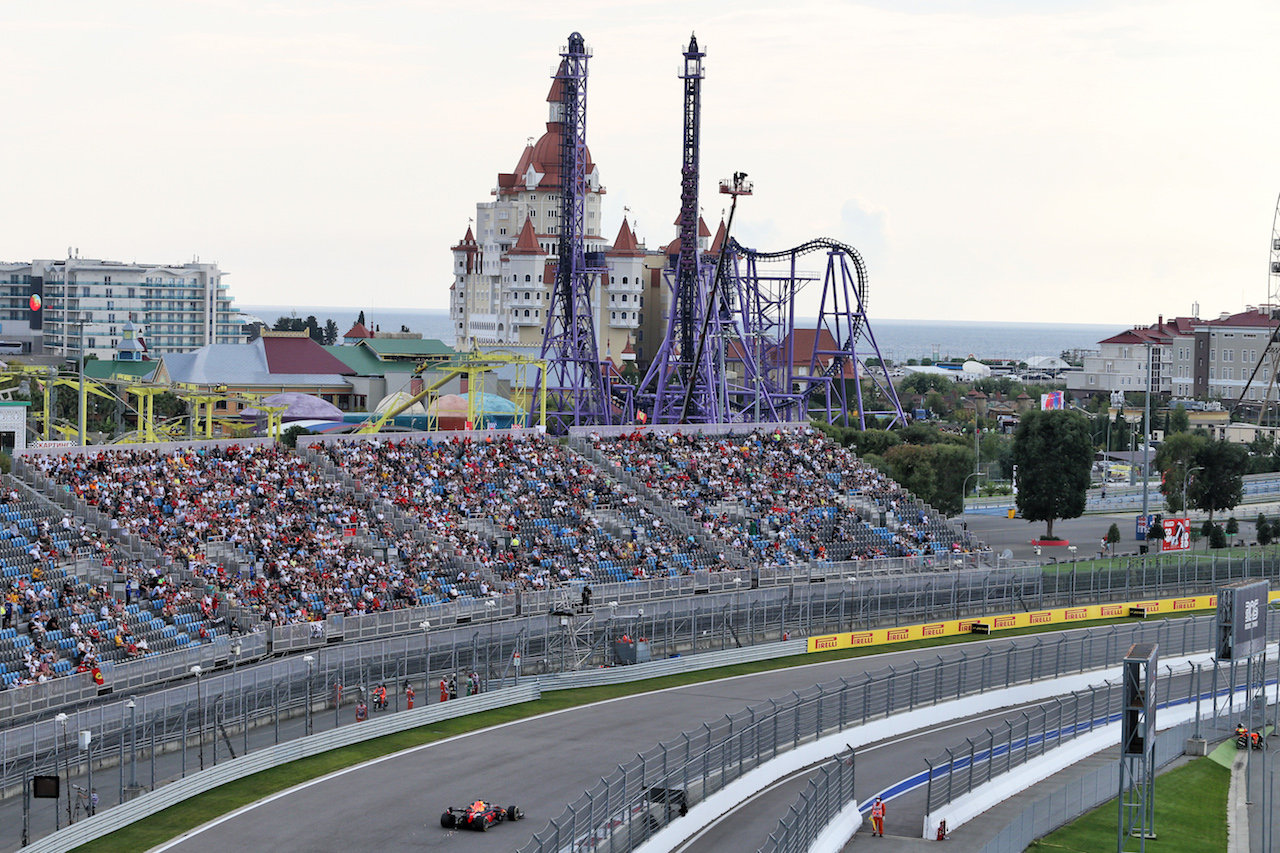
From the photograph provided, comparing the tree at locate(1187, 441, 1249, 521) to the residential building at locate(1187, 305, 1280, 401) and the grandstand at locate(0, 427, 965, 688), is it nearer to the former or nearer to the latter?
the grandstand at locate(0, 427, 965, 688)

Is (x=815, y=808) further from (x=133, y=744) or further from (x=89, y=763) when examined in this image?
(x=89, y=763)

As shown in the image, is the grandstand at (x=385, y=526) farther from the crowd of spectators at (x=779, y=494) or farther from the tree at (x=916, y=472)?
the tree at (x=916, y=472)

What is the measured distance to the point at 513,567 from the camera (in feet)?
185

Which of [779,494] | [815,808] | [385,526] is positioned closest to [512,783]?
[815,808]

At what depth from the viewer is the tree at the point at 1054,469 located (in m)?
84.2

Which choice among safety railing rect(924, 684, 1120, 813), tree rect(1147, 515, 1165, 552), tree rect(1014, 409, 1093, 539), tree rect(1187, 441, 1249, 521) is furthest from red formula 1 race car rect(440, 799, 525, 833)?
tree rect(1187, 441, 1249, 521)

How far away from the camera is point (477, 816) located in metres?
35.7

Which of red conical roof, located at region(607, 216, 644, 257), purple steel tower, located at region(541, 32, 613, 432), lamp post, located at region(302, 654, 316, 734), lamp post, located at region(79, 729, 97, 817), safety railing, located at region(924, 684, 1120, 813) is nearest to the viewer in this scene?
lamp post, located at region(79, 729, 97, 817)

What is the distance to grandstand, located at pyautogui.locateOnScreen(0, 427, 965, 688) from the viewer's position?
147 feet

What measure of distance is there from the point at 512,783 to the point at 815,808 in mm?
8995

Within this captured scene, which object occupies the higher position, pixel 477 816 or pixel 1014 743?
pixel 1014 743

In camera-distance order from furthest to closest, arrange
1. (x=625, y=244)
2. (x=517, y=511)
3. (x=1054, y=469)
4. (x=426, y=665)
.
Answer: (x=625, y=244)
(x=1054, y=469)
(x=517, y=511)
(x=426, y=665)

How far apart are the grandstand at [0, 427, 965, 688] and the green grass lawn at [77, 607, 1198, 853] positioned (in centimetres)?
442

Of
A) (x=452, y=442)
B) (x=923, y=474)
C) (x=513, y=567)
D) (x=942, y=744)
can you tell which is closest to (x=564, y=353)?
(x=923, y=474)
